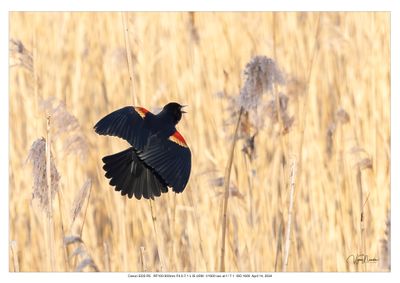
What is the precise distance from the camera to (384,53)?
3.55m

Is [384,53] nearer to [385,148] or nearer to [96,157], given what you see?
[385,148]

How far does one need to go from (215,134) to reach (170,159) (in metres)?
0.75

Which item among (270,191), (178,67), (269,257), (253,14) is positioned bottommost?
(269,257)

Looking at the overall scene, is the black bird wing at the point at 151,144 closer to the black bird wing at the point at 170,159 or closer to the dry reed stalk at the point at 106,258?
the black bird wing at the point at 170,159

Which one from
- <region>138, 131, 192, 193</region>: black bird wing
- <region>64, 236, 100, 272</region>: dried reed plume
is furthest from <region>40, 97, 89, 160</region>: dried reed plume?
<region>64, 236, 100, 272</region>: dried reed plume

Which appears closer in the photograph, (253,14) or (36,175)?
(36,175)

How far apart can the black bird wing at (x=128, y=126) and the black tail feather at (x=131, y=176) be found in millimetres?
160

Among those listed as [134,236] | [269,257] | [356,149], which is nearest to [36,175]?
[134,236]

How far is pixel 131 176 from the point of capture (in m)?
2.92

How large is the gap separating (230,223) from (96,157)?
704 mm

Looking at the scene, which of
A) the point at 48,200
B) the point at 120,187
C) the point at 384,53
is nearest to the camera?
the point at 48,200

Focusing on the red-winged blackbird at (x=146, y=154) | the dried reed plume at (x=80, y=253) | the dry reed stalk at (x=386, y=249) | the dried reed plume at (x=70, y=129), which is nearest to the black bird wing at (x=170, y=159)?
the red-winged blackbird at (x=146, y=154)

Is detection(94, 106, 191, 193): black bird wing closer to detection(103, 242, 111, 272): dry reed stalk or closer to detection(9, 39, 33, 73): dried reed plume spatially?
detection(103, 242, 111, 272): dry reed stalk

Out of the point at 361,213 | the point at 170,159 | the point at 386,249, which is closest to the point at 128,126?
the point at 170,159
